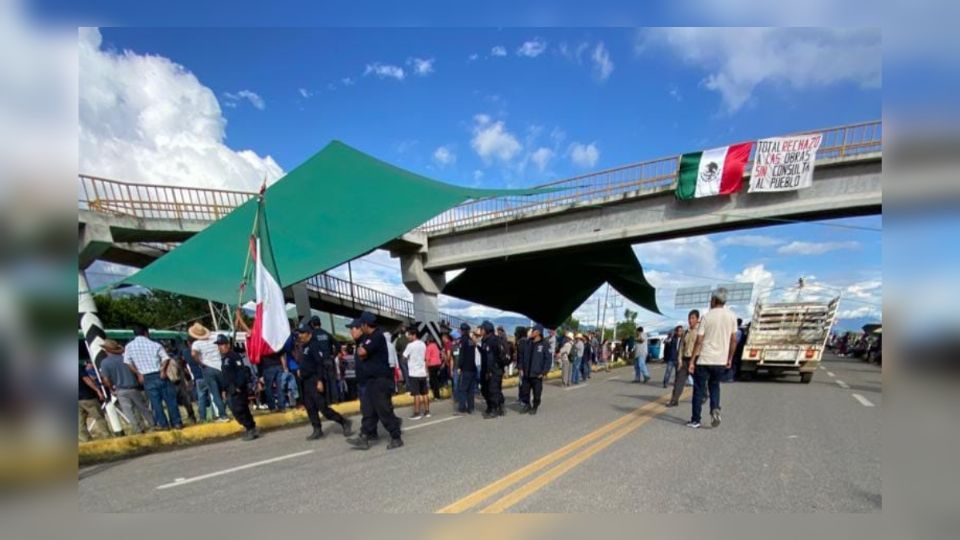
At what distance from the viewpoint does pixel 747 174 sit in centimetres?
1606

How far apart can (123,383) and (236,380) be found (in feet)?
7.08

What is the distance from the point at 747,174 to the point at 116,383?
18369mm

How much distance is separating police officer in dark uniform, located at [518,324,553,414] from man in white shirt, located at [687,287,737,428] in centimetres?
257

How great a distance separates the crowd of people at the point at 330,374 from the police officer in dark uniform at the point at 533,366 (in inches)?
0.8

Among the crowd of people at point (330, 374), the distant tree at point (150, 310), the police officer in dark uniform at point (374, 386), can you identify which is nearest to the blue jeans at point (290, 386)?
the crowd of people at point (330, 374)

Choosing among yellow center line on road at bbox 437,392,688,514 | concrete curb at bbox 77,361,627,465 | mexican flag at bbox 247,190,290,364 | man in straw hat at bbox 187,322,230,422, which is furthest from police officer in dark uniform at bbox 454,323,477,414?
man in straw hat at bbox 187,322,230,422

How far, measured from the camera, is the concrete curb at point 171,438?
5590mm

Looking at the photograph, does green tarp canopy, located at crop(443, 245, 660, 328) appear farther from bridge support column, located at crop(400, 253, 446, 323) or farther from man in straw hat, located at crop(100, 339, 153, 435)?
man in straw hat, located at crop(100, 339, 153, 435)

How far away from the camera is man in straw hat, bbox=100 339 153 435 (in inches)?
275

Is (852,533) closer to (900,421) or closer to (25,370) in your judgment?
(900,421)

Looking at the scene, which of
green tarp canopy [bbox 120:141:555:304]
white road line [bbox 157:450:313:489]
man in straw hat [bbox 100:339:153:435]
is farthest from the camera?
green tarp canopy [bbox 120:141:555:304]

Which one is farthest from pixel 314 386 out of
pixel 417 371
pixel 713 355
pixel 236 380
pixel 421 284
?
pixel 421 284

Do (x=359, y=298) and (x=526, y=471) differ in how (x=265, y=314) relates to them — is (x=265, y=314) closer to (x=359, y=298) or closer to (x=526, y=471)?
(x=526, y=471)

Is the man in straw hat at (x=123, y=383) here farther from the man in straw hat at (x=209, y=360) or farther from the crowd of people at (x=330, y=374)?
the man in straw hat at (x=209, y=360)
